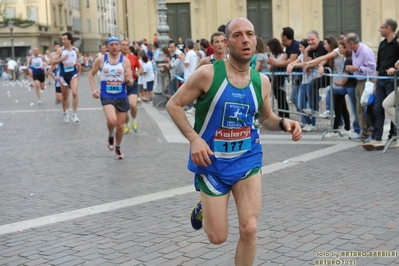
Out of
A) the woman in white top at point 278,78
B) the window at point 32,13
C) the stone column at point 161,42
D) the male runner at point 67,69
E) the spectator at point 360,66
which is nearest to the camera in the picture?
the spectator at point 360,66

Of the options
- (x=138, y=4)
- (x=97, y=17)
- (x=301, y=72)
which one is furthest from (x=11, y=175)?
(x=97, y=17)

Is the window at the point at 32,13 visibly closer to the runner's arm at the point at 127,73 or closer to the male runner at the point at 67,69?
the male runner at the point at 67,69

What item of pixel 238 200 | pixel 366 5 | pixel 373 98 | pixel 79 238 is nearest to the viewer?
pixel 238 200

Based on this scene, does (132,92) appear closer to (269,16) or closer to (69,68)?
(69,68)

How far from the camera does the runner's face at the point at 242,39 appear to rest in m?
4.69

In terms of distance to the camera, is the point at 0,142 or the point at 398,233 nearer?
the point at 398,233

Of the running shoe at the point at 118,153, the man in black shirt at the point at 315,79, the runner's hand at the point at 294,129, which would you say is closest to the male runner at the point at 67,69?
the running shoe at the point at 118,153

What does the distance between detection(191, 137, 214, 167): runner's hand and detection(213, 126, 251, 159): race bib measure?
0.18 meters

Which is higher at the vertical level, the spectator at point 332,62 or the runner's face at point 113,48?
the runner's face at point 113,48

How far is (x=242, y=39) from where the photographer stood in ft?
15.4

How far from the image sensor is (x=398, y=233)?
19.9ft

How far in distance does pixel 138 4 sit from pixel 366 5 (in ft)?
40.6

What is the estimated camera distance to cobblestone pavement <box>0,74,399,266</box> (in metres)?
5.72

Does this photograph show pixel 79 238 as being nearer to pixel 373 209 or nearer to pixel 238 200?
pixel 238 200
